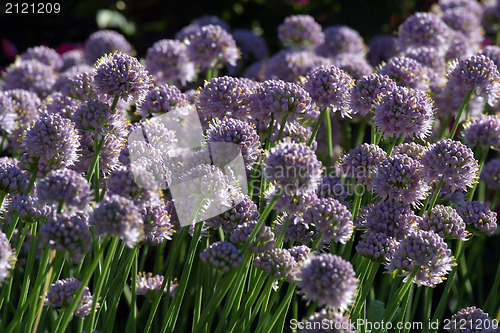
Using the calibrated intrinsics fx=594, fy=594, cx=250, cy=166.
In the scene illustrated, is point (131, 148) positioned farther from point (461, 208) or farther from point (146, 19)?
point (146, 19)

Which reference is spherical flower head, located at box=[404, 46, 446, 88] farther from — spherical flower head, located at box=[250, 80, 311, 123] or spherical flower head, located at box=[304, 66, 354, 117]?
spherical flower head, located at box=[250, 80, 311, 123]

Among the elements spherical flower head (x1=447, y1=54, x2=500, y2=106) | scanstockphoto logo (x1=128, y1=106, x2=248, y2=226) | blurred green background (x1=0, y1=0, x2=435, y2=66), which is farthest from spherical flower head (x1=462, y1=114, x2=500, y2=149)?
blurred green background (x1=0, y1=0, x2=435, y2=66)

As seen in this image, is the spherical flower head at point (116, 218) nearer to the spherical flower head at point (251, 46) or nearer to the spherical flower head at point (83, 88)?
the spherical flower head at point (83, 88)

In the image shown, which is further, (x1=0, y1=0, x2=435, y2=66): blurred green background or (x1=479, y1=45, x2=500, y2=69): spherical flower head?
(x1=0, y1=0, x2=435, y2=66): blurred green background

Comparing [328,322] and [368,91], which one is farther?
[368,91]

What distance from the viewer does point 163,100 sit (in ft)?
6.79

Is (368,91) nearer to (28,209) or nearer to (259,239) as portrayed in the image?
(259,239)

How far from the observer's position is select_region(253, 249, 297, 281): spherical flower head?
4.73ft

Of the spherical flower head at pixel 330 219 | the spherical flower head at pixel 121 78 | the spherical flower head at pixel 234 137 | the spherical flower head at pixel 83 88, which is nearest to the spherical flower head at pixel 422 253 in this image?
the spherical flower head at pixel 330 219

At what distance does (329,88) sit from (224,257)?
0.74 m

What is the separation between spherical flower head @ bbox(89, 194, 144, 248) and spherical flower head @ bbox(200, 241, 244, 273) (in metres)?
0.26

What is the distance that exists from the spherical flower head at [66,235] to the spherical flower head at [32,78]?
1773 mm

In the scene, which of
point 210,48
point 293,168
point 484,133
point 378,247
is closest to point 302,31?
point 210,48

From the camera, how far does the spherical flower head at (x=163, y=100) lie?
6.79 feet
